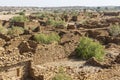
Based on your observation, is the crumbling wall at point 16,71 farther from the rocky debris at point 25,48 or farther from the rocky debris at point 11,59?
the rocky debris at point 25,48

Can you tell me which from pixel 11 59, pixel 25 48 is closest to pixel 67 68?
pixel 11 59

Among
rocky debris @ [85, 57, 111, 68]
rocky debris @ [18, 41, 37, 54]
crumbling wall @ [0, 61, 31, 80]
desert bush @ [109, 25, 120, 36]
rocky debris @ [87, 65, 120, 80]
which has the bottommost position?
desert bush @ [109, 25, 120, 36]

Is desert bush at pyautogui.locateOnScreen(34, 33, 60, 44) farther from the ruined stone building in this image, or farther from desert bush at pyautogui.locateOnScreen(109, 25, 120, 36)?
the ruined stone building

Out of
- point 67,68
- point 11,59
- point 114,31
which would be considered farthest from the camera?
point 114,31

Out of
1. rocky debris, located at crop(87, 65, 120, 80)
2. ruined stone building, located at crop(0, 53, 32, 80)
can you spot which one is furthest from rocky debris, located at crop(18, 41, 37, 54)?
rocky debris, located at crop(87, 65, 120, 80)

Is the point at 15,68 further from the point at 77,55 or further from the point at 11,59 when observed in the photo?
the point at 77,55

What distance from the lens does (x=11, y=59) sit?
53.1 feet

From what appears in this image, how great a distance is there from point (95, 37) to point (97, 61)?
1417cm

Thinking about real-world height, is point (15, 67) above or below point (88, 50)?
above

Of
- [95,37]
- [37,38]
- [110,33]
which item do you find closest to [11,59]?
[37,38]

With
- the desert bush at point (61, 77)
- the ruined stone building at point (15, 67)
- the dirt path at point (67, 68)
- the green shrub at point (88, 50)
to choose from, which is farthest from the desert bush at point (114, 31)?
the desert bush at point (61, 77)

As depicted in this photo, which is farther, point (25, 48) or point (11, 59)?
point (25, 48)

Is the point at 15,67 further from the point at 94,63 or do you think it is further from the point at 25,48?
the point at 94,63

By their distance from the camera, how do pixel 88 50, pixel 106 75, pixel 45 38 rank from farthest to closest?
pixel 45 38 → pixel 88 50 → pixel 106 75
